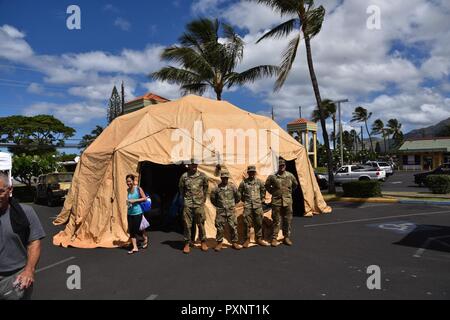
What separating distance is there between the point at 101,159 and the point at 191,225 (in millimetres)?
3768

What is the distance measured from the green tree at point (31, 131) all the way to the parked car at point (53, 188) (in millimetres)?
22120

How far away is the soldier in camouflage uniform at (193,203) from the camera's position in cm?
764

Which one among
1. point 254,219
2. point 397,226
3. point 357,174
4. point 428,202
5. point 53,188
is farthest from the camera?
point 357,174

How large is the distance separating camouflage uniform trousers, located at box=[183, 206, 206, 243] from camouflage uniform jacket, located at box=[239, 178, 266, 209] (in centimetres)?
99

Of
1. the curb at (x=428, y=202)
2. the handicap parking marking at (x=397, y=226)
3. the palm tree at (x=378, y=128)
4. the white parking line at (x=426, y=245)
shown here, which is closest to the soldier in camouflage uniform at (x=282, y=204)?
the white parking line at (x=426, y=245)

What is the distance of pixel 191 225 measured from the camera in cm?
781

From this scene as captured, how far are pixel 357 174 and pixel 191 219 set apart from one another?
65.4ft

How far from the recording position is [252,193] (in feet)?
26.0

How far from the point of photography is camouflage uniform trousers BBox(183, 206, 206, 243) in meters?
7.63

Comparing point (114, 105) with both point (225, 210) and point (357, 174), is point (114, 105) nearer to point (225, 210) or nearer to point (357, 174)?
point (357, 174)

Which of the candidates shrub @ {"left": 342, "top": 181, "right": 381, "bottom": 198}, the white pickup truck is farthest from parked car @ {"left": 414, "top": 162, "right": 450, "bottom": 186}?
shrub @ {"left": 342, "top": 181, "right": 381, "bottom": 198}

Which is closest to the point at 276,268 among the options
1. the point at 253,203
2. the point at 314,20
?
the point at 253,203

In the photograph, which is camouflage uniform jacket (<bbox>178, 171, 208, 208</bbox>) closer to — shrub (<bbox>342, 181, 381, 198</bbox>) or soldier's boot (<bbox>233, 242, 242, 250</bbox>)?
soldier's boot (<bbox>233, 242, 242, 250</bbox>)
